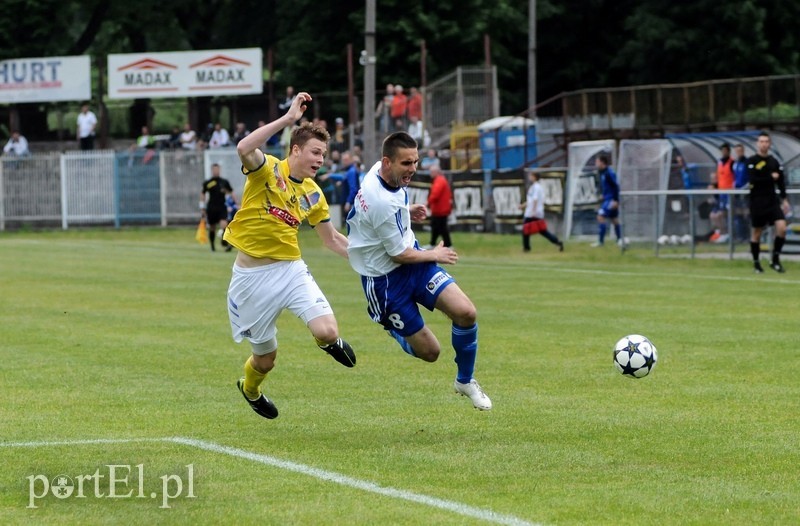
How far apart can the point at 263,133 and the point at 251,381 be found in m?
1.69

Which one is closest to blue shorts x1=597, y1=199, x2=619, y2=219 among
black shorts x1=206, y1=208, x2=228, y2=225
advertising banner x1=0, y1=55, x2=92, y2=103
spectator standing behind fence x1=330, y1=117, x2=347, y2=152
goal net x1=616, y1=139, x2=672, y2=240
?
goal net x1=616, y1=139, x2=672, y2=240

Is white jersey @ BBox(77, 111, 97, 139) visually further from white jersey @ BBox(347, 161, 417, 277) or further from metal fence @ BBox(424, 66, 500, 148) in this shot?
white jersey @ BBox(347, 161, 417, 277)

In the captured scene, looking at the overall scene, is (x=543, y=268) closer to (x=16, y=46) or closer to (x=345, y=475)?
(x=345, y=475)

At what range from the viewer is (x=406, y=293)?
9523mm

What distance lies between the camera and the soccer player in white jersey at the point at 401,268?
30.8ft

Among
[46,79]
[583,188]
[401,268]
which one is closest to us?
[401,268]

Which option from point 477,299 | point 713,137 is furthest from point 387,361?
point 713,137

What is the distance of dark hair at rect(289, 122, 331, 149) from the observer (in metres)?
9.22

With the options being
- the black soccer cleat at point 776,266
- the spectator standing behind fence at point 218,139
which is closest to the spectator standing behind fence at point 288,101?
the spectator standing behind fence at point 218,139

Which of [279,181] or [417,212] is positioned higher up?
[279,181]

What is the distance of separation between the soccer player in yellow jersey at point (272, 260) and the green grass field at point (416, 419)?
0.58 m

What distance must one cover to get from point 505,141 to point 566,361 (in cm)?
2665

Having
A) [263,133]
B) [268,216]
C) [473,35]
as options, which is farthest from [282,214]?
[473,35]

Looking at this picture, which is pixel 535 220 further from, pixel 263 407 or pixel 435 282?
pixel 263 407
